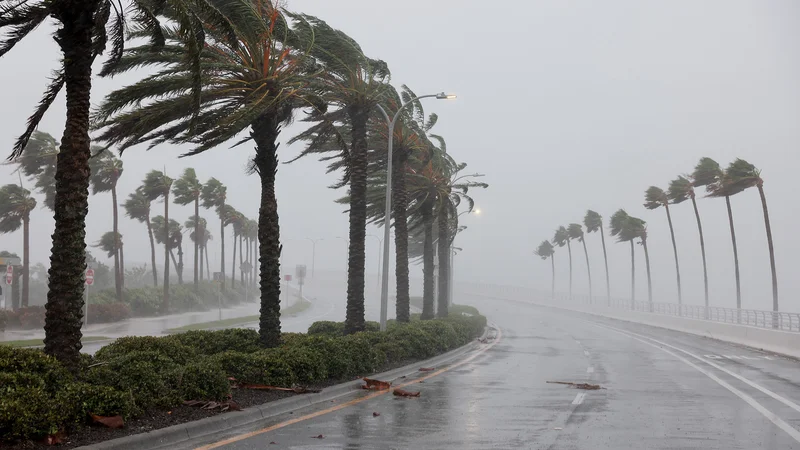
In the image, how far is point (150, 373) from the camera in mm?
10211

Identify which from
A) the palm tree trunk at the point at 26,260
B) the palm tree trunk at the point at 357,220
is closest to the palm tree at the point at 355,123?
the palm tree trunk at the point at 357,220

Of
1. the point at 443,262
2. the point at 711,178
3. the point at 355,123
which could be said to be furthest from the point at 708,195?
the point at 355,123

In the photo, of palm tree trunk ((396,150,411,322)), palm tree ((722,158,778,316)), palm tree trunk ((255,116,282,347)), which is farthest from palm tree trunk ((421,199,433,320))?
palm tree ((722,158,778,316))

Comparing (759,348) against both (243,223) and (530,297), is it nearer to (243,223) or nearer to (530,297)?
(530,297)

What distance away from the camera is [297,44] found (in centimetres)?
1834

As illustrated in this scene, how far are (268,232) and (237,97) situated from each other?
329 cm

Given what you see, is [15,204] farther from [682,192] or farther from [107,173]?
[682,192]

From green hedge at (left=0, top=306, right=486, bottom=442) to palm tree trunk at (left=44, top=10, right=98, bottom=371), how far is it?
63 cm

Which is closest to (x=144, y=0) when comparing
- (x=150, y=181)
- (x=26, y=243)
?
(x=26, y=243)

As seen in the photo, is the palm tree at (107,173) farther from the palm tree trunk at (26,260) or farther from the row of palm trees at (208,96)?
the row of palm trees at (208,96)

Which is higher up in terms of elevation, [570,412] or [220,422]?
[220,422]

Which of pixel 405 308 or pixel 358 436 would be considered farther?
pixel 405 308

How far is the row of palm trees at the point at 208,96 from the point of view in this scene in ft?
35.1

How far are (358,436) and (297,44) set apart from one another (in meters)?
11.1
